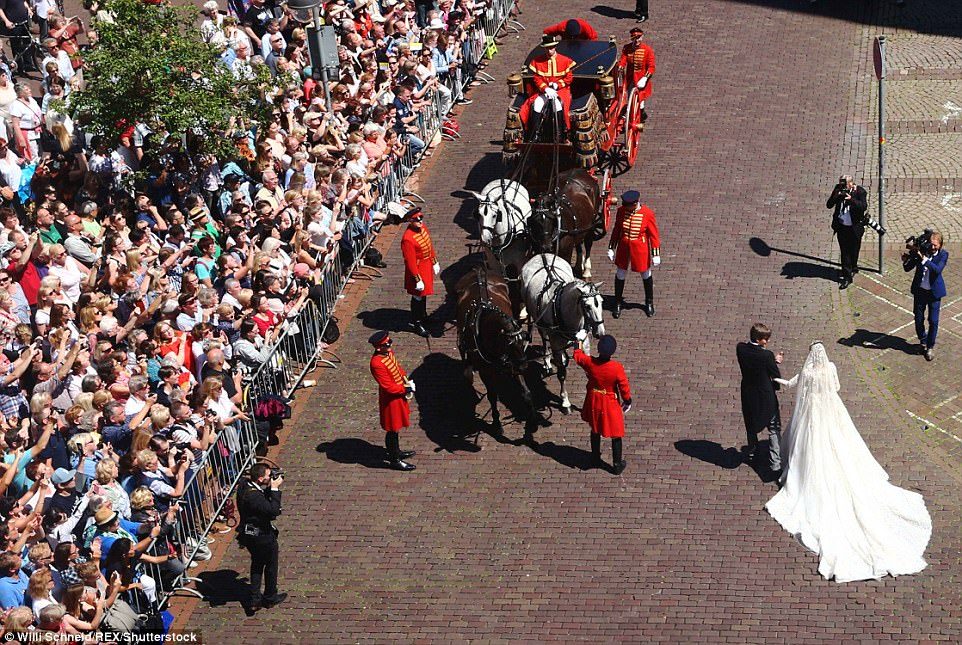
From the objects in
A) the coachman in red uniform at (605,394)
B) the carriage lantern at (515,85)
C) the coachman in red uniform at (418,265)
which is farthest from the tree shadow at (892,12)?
the coachman in red uniform at (605,394)

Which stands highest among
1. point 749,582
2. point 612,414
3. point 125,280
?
point 125,280

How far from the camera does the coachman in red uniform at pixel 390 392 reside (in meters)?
15.9

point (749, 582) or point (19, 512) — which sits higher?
point (19, 512)

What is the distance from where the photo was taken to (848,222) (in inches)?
750

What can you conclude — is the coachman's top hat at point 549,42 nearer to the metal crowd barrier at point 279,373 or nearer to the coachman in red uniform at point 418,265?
the metal crowd barrier at point 279,373

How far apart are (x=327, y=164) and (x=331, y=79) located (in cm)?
301

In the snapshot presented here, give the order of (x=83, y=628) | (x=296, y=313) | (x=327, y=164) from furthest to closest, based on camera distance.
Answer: (x=327, y=164), (x=296, y=313), (x=83, y=628)

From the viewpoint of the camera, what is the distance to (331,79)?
21.9 m

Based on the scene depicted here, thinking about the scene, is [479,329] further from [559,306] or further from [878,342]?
[878,342]

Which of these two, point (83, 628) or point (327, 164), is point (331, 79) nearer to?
point (327, 164)

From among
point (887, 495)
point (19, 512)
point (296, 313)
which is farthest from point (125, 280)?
point (887, 495)

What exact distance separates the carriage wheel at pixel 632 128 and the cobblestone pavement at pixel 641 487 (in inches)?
14.8

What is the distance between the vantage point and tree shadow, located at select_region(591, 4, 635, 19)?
28.5 meters

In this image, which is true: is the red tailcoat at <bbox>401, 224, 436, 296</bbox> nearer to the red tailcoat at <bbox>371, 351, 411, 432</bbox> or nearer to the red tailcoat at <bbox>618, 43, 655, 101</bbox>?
the red tailcoat at <bbox>371, 351, 411, 432</bbox>
